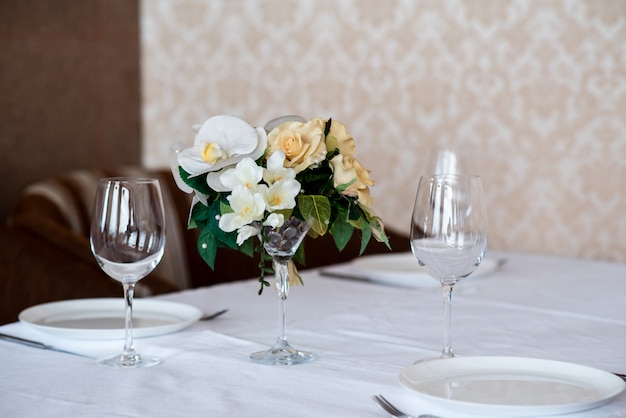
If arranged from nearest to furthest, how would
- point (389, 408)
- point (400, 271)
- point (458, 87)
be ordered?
1. point (389, 408)
2. point (400, 271)
3. point (458, 87)

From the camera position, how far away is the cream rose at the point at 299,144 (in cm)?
105

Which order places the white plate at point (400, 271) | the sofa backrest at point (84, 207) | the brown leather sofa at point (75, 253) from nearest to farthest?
the white plate at point (400, 271), the brown leather sofa at point (75, 253), the sofa backrest at point (84, 207)

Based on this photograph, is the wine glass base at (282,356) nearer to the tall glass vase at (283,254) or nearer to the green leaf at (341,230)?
the tall glass vase at (283,254)

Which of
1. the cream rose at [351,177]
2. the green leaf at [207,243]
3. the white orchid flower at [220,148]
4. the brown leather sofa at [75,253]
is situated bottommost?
the brown leather sofa at [75,253]

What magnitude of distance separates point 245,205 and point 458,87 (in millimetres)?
1882

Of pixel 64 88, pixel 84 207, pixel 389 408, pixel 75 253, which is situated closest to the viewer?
pixel 389 408

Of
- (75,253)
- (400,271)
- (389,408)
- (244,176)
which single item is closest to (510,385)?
(389,408)

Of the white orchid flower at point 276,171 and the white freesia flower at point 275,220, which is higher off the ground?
the white orchid flower at point 276,171

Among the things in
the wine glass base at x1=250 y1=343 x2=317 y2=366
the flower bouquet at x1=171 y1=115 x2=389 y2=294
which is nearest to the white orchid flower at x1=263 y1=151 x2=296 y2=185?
the flower bouquet at x1=171 y1=115 x2=389 y2=294

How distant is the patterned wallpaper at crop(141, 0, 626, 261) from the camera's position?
2.53 metres

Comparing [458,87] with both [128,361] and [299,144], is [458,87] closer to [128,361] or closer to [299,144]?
[299,144]

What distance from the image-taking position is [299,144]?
1.04m

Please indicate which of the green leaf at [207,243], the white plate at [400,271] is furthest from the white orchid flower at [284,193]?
the white plate at [400,271]

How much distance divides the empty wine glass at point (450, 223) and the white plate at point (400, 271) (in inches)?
20.0
